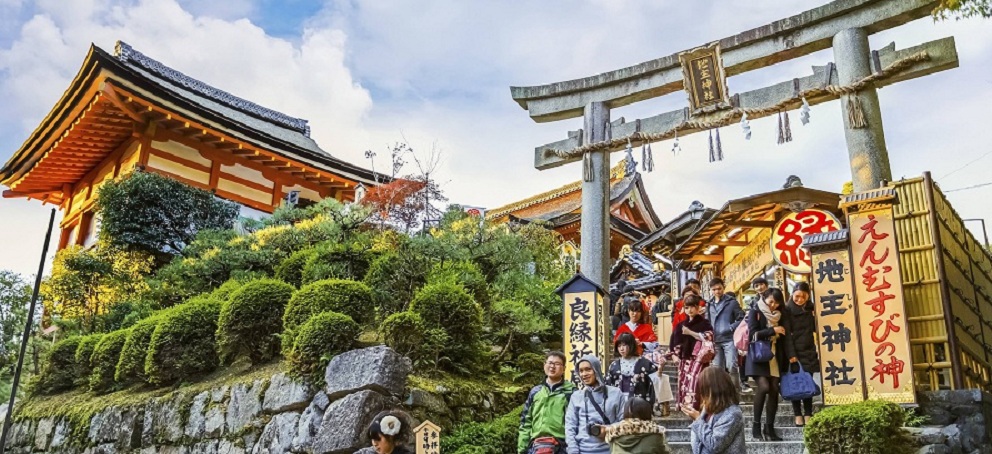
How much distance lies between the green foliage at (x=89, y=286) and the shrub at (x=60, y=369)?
0.73 meters

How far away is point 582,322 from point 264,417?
4406mm

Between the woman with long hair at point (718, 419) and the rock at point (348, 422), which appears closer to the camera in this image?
the woman with long hair at point (718, 419)

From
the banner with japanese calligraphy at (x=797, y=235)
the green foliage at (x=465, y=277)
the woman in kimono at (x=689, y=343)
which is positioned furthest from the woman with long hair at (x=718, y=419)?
the banner with japanese calligraphy at (x=797, y=235)

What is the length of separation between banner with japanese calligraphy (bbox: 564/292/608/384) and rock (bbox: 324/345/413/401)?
2126mm

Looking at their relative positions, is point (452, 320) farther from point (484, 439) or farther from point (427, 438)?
point (427, 438)

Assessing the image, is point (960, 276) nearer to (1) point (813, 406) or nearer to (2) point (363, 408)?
(1) point (813, 406)

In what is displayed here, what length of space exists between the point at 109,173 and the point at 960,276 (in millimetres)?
22117

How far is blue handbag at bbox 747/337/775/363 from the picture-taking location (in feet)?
→ 23.9

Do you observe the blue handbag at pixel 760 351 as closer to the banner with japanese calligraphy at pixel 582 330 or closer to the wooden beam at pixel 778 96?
the banner with japanese calligraphy at pixel 582 330

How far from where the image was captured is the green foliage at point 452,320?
10133 millimetres

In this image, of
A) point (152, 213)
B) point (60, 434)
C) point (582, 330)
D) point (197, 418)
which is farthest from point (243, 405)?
point (152, 213)

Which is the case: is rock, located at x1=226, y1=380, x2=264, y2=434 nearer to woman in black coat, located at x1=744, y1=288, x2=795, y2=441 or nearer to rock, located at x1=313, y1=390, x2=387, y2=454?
rock, located at x1=313, y1=390, x2=387, y2=454

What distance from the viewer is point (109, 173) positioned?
869 inches

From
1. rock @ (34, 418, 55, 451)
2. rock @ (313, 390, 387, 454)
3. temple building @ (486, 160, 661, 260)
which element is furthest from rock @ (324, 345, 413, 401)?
temple building @ (486, 160, 661, 260)
